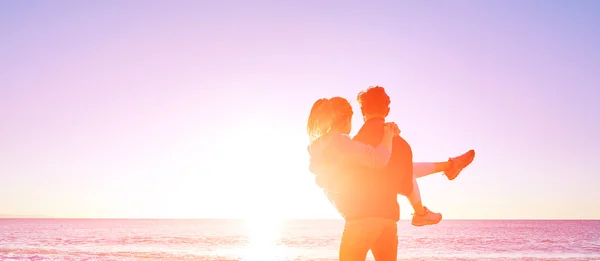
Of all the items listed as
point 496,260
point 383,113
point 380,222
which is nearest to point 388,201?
point 380,222

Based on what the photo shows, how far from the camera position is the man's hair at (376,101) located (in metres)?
3.83

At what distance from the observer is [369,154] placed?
3441mm

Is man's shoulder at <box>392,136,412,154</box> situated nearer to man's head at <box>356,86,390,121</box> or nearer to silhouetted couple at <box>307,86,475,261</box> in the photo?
silhouetted couple at <box>307,86,475,261</box>

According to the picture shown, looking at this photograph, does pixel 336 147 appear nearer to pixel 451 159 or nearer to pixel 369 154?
pixel 369 154

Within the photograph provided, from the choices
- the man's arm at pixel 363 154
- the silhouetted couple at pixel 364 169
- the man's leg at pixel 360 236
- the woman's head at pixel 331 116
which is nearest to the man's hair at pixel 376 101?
the silhouetted couple at pixel 364 169

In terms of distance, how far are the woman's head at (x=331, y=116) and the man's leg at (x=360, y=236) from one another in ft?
2.01

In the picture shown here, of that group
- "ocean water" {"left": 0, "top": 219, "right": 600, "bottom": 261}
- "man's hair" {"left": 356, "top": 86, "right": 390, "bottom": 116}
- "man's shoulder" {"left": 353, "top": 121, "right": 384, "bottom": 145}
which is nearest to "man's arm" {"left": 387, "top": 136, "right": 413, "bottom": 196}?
"man's shoulder" {"left": 353, "top": 121, "right": 384, "bottom": 145}

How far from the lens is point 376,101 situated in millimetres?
3826

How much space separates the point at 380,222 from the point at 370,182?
0.26 metres

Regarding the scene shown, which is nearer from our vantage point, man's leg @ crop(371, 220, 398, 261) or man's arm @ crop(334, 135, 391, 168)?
man's arm @ crop(334, 135, 391, 168)

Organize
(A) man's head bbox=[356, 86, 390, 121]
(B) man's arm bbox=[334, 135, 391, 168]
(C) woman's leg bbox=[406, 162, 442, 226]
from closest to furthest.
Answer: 1. (B) man's arm bbox=[334, 135, 391, 168]
2. (A) man's head bbox=[356, 86, 390, 121]
3. (C) woman's leg bbox=[406, 162, 442, 226]

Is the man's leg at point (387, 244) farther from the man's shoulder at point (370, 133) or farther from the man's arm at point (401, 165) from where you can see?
the man's shoulder at point (370, 133)

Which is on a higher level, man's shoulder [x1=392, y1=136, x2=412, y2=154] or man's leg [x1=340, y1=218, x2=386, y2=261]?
man's shoulder [x1=392, y1=136, x2=412, y2=154]

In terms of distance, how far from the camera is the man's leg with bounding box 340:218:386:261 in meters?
3.58
